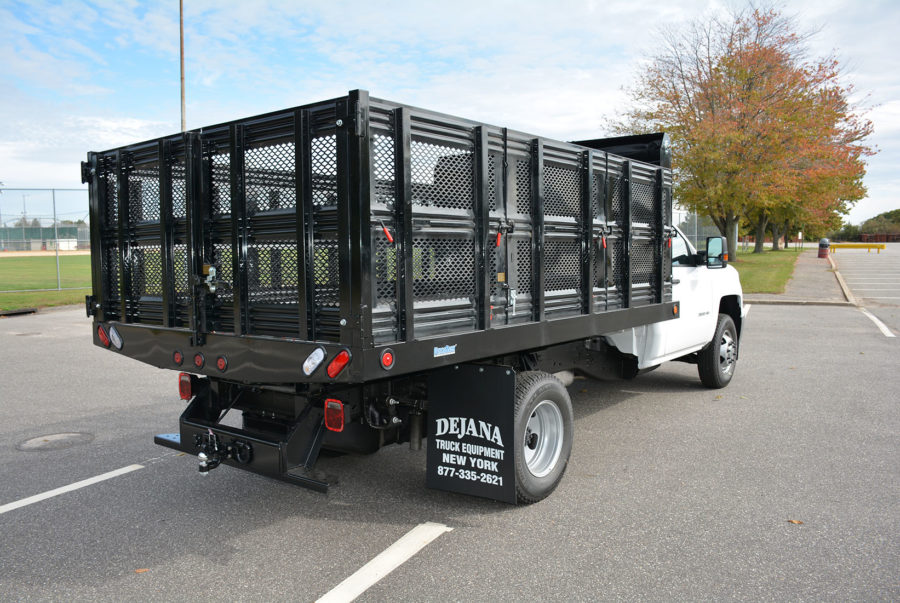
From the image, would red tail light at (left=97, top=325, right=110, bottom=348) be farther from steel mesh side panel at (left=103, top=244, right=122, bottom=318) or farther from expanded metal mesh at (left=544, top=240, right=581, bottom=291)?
expanded metal mesh at (left=544, top=240, right=581, bottom=291)

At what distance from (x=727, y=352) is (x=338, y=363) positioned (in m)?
5.84

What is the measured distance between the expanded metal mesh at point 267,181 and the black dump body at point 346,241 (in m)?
0.01

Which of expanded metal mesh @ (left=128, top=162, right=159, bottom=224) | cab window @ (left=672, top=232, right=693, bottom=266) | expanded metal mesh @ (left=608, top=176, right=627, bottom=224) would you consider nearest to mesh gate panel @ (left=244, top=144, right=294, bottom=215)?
expanded metal mesh @ (left=128, top=162, right=159, bottom=224)

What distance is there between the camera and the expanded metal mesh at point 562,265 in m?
4.34

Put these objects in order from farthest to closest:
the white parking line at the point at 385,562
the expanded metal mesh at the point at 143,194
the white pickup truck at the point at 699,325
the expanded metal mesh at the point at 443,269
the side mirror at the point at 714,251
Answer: the side mirror at the point at 714,251 < the white pickup truck at the point at 699,325 < the expanded metal mesh at the point at 143,194 < the expanded metal mesh at the point at 443,269 < the white parking line at the point at 385,562

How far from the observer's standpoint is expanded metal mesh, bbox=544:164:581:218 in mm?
4328

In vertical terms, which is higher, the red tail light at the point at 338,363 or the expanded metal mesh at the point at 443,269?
the expanded metal mesh at the point at 443,269

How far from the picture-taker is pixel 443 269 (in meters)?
3.61

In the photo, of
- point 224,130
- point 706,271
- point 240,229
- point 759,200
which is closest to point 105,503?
point 240,229

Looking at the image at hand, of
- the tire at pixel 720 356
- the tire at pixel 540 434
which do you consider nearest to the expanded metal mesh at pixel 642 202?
the tire at pixel 540 434

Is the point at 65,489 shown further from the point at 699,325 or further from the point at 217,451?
the point at 699,325

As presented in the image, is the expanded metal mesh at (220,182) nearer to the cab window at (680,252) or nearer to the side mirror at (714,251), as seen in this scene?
the cab window at (680,252)

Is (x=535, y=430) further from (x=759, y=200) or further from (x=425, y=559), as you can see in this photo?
(x=759, y=200)

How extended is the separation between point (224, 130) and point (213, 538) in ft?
7.47
